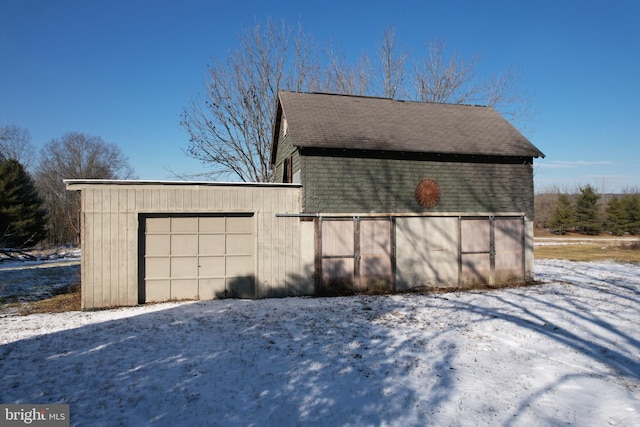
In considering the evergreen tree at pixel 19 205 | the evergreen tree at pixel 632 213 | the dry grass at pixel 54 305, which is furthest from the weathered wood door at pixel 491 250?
the evergreen tree at pixel 632 213

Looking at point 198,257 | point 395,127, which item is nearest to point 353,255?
point 198,257

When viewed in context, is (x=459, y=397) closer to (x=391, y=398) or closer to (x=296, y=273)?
(x=391, y=398)

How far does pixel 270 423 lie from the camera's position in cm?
454

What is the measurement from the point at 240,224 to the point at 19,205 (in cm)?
2639

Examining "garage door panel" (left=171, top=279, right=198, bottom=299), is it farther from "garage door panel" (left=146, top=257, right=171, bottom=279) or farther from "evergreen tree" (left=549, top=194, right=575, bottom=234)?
"evergreen tree" (left=549, top=194, right=575, bottom=234)

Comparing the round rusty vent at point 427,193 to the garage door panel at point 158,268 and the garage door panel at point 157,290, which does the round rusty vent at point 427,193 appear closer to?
the garage door panel at point 158,268

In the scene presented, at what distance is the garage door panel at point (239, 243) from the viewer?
11.9m

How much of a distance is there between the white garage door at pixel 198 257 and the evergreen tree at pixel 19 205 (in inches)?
854

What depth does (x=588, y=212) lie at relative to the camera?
5419 cm

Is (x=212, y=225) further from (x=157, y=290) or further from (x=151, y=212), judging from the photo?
(x=157, y=290)

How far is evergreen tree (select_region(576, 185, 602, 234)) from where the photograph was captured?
53812 mm

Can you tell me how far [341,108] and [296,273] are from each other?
260 inches

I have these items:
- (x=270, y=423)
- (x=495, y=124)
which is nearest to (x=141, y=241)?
(x=270, y=423)

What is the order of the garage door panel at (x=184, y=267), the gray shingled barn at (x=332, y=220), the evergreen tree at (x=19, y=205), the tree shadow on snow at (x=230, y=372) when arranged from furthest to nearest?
the evergreen tree at (x=19, y=205)
the garage door panel at (x=184, y=267)
the gray shingled barn at (x=332, y=220)
the tree shadow on snow at (x=230, y=372)
